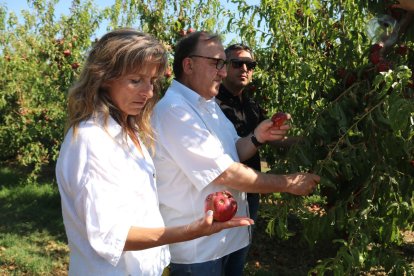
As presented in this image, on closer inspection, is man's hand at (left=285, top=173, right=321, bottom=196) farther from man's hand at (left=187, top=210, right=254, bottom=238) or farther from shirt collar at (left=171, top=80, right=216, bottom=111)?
man's hand at (left=187, top=210, right=254, bottom=238)

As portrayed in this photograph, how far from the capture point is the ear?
1.99 meters

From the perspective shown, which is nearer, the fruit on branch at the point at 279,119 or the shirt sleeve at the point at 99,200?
the shirt sleeve at the point at 99,200

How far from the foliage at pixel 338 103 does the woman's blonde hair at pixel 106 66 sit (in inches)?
28.2

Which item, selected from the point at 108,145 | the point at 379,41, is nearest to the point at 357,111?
the point at 379,41

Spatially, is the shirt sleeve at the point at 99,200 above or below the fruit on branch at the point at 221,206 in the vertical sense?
above

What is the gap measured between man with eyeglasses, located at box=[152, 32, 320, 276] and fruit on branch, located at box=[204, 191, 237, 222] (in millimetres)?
231

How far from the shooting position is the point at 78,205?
128cm

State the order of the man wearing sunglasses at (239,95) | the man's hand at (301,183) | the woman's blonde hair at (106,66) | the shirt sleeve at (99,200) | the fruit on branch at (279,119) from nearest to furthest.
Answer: the shirt sleeve at (99,200) < the woman's blonde hair at (106,66) < the man's hand at (301,183) < the fruit on branch at (279,119) < the man wearing sunglasses at (239,95)

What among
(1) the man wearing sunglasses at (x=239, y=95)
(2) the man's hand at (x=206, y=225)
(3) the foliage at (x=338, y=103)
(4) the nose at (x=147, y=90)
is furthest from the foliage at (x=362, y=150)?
(4) the nose at (x=147, y=90)

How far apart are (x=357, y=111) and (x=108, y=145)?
1133 millimetres

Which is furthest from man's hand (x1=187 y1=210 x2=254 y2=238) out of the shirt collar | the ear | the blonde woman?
the ear

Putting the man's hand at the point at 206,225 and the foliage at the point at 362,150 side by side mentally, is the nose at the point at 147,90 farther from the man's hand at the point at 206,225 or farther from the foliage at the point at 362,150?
the foliage at the point at 362,150

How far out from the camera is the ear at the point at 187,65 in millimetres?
1989

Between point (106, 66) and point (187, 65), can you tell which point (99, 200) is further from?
point (187, 65)
